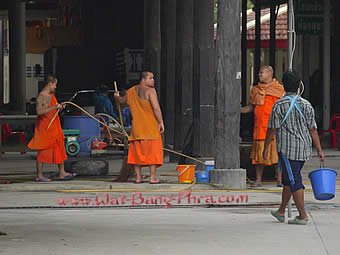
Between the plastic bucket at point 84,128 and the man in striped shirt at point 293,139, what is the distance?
9588mm

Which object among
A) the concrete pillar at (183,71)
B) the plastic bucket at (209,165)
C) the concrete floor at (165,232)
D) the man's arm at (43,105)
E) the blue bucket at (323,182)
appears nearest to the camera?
the concrete floor at (165,232)

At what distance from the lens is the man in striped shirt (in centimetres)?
1109

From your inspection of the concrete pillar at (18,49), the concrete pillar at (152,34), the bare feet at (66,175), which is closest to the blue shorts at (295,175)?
the bare feet at (66,175)

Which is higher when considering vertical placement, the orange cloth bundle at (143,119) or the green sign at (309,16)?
the green sign at (309,16)

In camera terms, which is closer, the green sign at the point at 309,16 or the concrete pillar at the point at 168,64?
the concrete pillar at the point at 168,64

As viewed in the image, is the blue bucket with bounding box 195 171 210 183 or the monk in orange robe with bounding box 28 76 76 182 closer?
the blue bucket with bounding box 195 171 210 183

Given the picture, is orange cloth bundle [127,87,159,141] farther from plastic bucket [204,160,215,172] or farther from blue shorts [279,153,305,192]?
blue shorts [279,153,305,192]

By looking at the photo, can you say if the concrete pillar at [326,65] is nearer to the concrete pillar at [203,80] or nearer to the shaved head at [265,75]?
the concrete pillar at [203,80]

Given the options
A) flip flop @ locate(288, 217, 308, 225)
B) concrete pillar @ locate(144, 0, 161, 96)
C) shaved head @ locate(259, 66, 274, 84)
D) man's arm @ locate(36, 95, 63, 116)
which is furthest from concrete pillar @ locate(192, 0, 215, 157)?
flip flop @ locate(288, 217, 308, 225)

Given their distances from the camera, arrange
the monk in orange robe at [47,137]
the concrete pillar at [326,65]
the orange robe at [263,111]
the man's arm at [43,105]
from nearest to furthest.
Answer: the orange robe at [263,111] < the man's arm at [43,105] < the monk in orange robe at [47,137] < the concrete pillar at [326,65]

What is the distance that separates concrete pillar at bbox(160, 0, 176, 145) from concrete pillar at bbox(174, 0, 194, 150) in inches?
71.9

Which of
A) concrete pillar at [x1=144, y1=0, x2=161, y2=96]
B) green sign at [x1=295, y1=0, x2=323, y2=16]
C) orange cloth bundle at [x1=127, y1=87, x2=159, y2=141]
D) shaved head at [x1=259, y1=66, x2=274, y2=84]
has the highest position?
green sign at [x1=295, y1=0, x2=323, y2=16]

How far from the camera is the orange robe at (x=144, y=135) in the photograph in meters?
15.5

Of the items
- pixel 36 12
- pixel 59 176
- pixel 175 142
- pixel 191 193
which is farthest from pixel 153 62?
pixel 36 12
